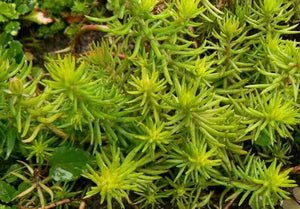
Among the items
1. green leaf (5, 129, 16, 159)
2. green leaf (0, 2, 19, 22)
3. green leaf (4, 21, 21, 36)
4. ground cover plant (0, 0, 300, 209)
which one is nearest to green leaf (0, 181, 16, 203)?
ground cover plant (0, 0, 300, 209)

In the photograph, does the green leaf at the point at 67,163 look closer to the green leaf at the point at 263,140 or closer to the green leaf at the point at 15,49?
the green leaf at the point at 263,140

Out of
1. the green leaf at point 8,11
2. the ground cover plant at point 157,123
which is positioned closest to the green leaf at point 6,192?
the ground cover plant at point 157,123

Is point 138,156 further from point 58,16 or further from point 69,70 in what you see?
point 58,16

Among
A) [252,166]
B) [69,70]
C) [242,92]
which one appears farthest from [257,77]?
[69,70]

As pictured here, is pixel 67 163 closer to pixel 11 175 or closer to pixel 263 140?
pixel 11 175

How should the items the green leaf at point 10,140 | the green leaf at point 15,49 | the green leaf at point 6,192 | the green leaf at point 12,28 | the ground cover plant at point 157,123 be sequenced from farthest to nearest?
the green leaf at point 12,28 → the green leaf at point 15,49 → the green leaf at point 6,192 → the green leaf at point 10,140 → the ground cover plant at point 157,123

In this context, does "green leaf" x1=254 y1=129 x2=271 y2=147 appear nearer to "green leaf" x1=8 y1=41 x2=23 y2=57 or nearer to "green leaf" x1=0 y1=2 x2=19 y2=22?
"green leaf" x1=8 y1=41 x2=23 y2=57

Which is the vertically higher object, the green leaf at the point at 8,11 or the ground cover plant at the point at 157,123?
the green leaf at the point at 8,11
